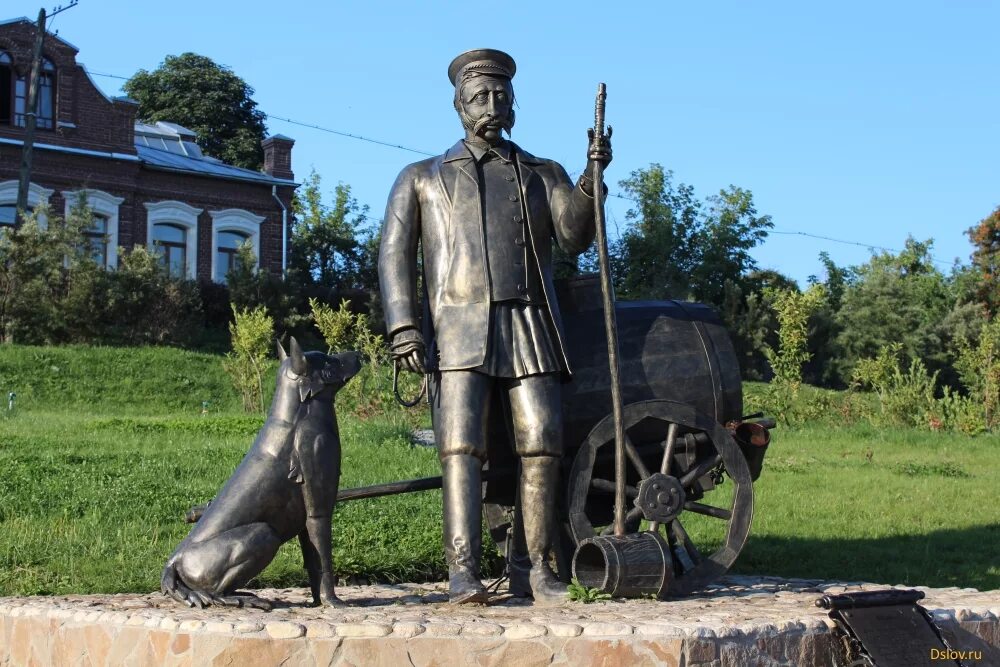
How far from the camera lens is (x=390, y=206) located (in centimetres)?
601

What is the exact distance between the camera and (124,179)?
28.5 metres

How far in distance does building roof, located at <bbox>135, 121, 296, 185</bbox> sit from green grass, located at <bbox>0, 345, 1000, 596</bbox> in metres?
14.7

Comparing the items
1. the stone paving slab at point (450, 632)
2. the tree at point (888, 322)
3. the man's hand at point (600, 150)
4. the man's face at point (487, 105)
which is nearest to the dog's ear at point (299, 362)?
the stone paving slab at point (450, 632)

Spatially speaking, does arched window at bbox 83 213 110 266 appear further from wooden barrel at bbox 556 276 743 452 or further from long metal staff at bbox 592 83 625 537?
long metal staff at bbox 592 83 625 537

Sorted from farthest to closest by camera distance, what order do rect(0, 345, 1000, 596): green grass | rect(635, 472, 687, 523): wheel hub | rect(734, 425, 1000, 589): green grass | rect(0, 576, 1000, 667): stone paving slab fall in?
rect(734, 425, 1000, 589): green grass, rect(0, 345, 1000, 596): green grass, rect(635, 472, 687, 523): wheel hub, rect(0, 576, 1000, 667): stone paving slab

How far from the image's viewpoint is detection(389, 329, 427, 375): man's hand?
5.72m

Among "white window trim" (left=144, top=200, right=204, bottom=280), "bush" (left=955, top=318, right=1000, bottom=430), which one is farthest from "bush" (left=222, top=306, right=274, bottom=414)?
"white window trim" (left=144, top=200, right=204, bottom=280)

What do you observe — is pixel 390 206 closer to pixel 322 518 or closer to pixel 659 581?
pixel 322 518

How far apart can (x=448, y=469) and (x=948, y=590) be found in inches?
107

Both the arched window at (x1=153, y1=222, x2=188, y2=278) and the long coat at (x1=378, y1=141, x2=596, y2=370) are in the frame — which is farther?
the arched window at (x1=153, y1=222, x2=188, y2=278)

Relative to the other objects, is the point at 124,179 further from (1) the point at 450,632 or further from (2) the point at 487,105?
(1) the point at 450,632

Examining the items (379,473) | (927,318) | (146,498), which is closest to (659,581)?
(146,498)

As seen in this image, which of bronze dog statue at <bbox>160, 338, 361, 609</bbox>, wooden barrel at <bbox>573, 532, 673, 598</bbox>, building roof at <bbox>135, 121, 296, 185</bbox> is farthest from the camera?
building roof at <bbox>135, 121, 296, 185</bbox>

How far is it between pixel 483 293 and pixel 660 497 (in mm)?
1262
